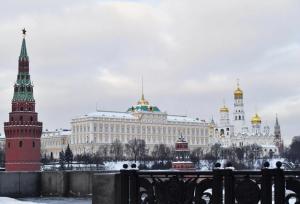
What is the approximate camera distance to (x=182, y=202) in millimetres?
8977

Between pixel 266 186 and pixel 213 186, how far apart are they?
0.71m

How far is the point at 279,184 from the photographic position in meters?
8.56

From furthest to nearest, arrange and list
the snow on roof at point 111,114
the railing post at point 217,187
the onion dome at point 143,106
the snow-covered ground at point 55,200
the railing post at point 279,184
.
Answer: the onion dome at point 143,106 < the snow on roof at point 111,114 < the snow-covered ground at point 55,200 < the railing post at point 217,187 < the railing post at point 279,184

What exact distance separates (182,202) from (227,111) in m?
167

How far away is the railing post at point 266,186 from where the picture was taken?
8.52 meters

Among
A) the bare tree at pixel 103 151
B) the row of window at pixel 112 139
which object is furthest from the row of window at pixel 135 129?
the bare tree at pixel 103 151

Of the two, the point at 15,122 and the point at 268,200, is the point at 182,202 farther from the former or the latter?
the point at 15,122

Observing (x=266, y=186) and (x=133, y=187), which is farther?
(x=133, y=187)

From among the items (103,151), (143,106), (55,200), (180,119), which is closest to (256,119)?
(180,119)

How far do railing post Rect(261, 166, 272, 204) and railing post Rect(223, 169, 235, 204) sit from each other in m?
0.39

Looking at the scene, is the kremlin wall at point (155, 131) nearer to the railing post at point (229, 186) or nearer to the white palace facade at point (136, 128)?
the white palace facade at point (136, 128)

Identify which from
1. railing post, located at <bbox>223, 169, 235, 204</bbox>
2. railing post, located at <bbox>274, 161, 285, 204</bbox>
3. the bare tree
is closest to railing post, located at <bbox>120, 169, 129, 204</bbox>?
railing post, located at <bbox>223, 169, 235, 204</bbox>

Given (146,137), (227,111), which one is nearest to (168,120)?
(146,137)

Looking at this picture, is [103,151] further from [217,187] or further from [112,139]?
[217,187]
